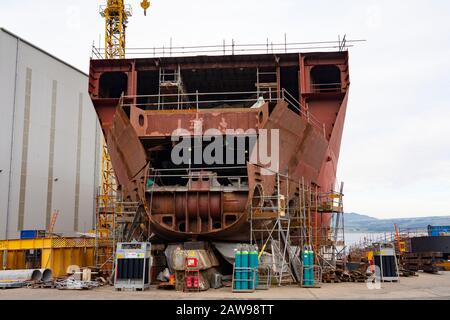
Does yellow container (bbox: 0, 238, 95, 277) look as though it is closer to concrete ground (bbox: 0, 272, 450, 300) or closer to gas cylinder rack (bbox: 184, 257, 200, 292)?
concrete ground (bbox: 0, 272, 450, 300)

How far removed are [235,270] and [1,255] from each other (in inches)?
563

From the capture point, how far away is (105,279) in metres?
18.6

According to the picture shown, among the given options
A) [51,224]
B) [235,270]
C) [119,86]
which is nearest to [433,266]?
[235,270]

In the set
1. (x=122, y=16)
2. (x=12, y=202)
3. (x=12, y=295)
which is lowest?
(x=12, y=295)

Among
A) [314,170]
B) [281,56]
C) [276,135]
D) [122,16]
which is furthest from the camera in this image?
[122,16]

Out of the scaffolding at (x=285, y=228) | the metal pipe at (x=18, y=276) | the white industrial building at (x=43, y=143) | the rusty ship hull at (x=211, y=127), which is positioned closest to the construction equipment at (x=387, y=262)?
the scaffolding at (x=285, y=228)

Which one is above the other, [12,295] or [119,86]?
[119,86]

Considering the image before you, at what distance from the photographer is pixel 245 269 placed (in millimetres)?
15102

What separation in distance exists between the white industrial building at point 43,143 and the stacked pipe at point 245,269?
22399mm

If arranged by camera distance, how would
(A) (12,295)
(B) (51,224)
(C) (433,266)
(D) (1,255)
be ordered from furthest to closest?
(B) (51,224), (C) (433,266), (D) (1,255), (A) (12,295)

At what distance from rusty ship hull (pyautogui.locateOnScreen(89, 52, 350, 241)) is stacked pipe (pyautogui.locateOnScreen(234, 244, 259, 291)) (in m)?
1.82

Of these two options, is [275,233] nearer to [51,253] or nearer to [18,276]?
[18,276]

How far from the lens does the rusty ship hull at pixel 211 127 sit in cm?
1728
